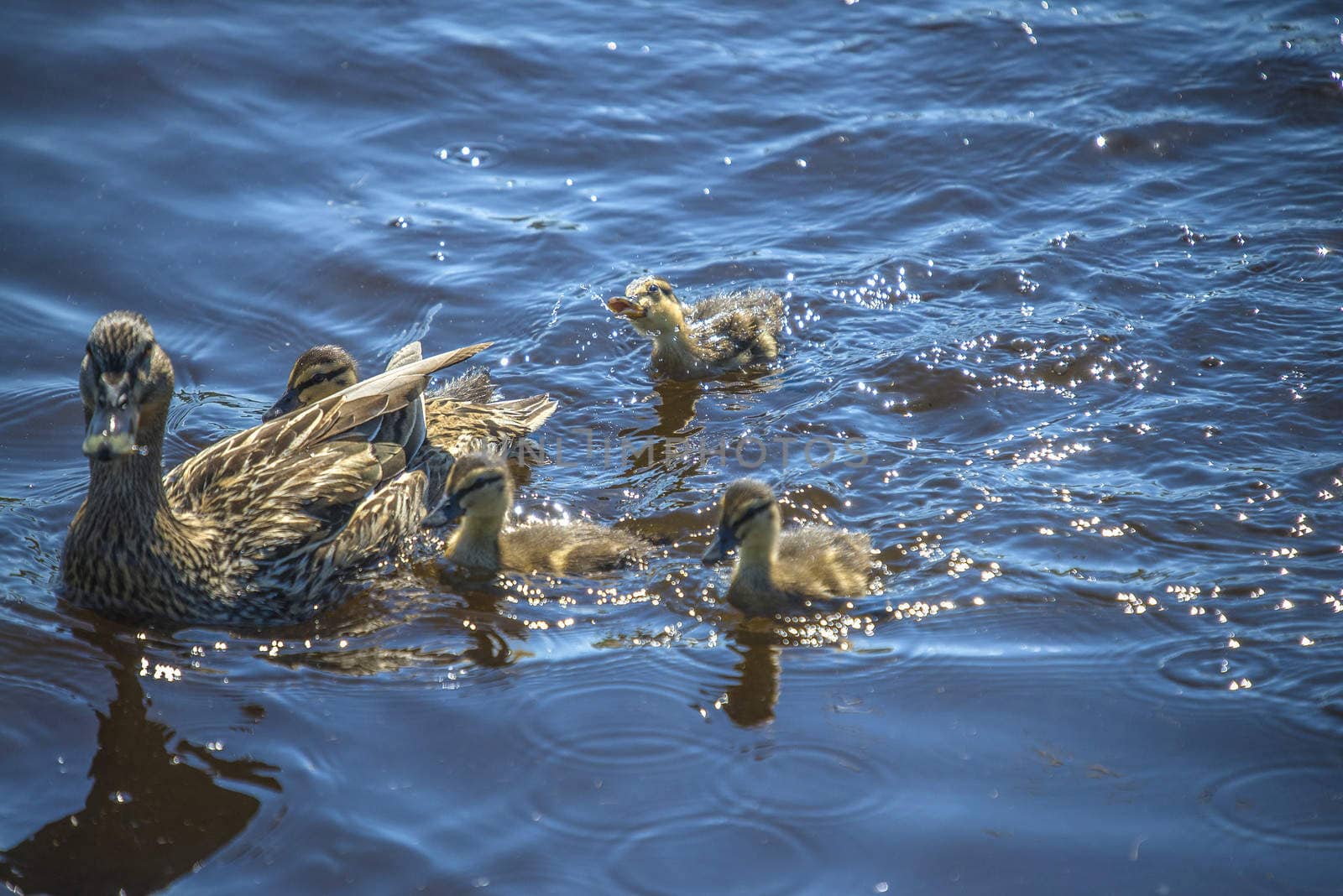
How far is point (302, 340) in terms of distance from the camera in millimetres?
6344

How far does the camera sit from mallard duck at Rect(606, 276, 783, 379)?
6.16 m

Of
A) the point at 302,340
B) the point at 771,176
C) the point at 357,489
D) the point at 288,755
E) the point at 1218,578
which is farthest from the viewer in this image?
the point at 771,176

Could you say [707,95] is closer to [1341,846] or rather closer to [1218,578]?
[1218,578]

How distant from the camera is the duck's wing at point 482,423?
5664mm

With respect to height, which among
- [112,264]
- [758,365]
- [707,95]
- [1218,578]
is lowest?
[1218,578]

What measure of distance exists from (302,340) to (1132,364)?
13.1 feet

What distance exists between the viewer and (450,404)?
5922mm

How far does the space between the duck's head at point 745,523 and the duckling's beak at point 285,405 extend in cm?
204

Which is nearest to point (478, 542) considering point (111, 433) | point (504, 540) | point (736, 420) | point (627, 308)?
point (504, 540)

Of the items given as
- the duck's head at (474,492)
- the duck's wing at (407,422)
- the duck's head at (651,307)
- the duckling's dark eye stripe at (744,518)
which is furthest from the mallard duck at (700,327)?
the duckling's dark eye stripe at (744,518)

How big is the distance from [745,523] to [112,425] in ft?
6.90

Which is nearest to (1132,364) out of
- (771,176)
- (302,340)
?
(771,176)

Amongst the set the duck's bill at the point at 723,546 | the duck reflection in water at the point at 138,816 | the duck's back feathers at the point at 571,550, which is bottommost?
the duck reflection in water at the point at 138,816

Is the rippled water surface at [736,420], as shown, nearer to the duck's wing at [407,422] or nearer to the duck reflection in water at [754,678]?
the duck reflection in water at [754,678]
